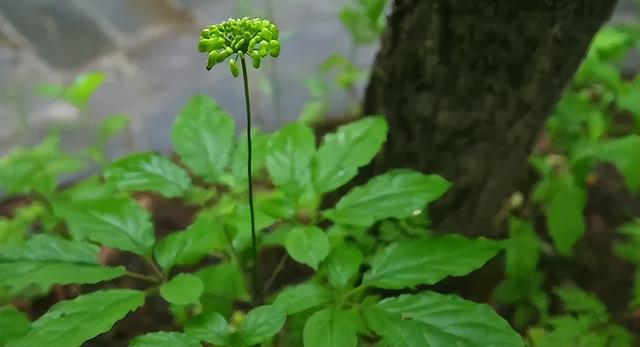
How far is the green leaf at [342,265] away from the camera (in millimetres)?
770

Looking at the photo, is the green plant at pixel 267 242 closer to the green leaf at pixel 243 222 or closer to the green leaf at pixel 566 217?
the green leaf at pixel 243 222

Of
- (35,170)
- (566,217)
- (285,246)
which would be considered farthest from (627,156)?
(35,170)

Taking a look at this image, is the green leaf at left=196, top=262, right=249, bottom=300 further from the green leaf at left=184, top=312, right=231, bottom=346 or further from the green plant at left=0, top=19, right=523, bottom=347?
the green leaf at left=184, top=312, right=231, bottom=346

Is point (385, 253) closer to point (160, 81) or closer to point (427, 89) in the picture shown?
point (427, 89)

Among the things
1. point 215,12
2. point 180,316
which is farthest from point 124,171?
point 215,12

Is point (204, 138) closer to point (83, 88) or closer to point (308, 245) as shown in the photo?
point (308, 245)

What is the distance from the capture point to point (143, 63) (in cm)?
234

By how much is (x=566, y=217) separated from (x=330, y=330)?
0.60 m

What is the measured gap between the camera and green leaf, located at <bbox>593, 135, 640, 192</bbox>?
1.06 metres

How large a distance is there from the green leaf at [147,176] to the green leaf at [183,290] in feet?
0.36

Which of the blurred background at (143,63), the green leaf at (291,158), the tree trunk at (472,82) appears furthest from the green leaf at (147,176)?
the blurred background at (143,63)

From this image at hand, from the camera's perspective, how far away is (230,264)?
0.91 meters

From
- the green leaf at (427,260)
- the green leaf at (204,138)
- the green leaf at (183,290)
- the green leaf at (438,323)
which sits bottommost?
the green leaf at (438,323)

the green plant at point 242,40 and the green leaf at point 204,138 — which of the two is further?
the green leaf at point 204,138
